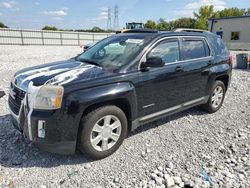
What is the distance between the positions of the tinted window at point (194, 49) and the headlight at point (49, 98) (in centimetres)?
245

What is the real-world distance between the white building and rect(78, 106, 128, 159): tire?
83.1 ft

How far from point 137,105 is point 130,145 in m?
0.69

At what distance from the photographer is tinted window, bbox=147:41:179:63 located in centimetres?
357

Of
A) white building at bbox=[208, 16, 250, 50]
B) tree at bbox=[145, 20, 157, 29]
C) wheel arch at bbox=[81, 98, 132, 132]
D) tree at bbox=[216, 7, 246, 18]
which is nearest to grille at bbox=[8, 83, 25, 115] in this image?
wheel arch at bbox=[81, 98, 132, 132]

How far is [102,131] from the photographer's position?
119 inches

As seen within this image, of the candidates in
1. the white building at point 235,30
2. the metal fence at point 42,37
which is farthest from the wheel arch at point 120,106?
the metal fence at point 42,37

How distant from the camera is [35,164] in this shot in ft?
9.68

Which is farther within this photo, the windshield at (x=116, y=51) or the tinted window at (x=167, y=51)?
the tinted window at (x=167, y=51)

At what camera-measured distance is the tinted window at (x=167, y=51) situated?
11.7ft

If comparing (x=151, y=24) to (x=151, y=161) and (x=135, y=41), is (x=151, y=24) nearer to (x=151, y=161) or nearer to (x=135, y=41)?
(x=135, y=41)

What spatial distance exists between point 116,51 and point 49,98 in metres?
1.57

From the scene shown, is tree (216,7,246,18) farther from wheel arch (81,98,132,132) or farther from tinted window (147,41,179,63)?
wheel arch (81,98,132,132)

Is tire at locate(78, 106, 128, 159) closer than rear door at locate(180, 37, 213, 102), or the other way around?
tire at locate(78, 106, 128, 159)

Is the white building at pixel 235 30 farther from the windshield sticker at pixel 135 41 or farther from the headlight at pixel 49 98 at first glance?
the headlight at pixel 49 98
